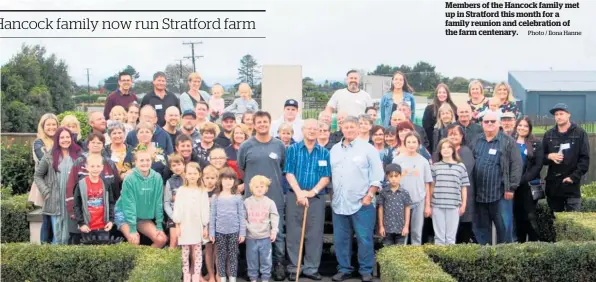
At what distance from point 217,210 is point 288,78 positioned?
28.5ft

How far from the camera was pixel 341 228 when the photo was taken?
317 inches

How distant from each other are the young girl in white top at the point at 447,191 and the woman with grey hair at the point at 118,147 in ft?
12.0

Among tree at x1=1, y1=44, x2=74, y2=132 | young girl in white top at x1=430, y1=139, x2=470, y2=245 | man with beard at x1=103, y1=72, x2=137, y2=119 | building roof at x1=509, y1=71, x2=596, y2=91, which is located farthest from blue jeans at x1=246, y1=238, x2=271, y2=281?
building roof at x1=509, y1=71, x2=596, y2=91

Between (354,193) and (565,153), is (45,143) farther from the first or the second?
(565,153)

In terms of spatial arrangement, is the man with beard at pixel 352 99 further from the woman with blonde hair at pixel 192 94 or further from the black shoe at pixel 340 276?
the black shoe at pixel 340 276

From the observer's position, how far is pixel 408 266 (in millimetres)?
6637

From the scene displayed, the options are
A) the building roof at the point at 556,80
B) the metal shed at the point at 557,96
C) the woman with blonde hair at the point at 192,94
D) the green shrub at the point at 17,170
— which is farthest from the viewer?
the building roof at the point at 556,80

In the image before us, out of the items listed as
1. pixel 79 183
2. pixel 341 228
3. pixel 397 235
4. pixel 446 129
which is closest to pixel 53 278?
pixel 79 183

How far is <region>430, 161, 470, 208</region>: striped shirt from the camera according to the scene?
8.13 meters

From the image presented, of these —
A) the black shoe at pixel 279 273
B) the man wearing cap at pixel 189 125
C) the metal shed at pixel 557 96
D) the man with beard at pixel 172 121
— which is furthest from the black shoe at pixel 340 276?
the metal shed at pixel 557 96

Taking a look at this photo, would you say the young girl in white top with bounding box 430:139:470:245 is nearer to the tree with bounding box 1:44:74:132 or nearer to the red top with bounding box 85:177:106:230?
the red top with bounding box 85:177:106:230

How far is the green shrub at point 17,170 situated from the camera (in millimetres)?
14742

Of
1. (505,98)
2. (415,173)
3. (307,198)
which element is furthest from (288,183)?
(505,98)

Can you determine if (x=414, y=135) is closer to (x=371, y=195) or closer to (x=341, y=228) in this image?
(x=371, y=195)
